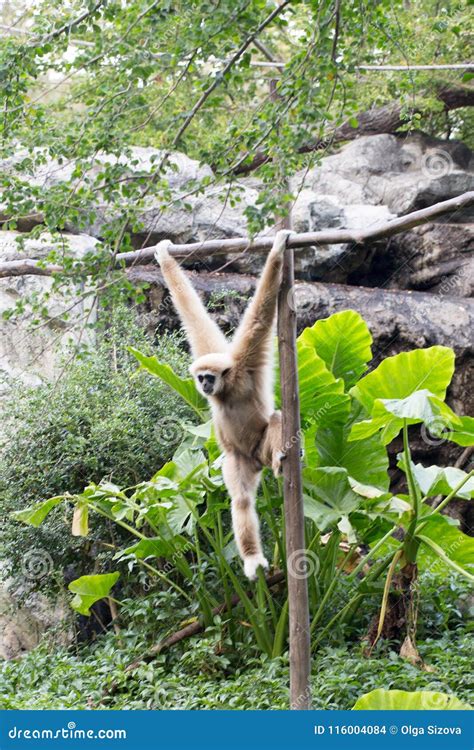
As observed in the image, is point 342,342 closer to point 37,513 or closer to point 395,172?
point 37,513

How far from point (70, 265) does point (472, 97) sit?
882 centimetres

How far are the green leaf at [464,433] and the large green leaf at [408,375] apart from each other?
0.27m

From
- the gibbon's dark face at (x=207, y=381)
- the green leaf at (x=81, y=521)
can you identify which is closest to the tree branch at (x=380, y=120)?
the green leaf at (x=81, y=521)

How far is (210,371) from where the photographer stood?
15.9 feet

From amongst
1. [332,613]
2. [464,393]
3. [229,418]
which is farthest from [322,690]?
[464,393]

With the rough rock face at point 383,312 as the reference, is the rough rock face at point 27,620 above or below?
below

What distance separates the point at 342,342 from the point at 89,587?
289 centimetres

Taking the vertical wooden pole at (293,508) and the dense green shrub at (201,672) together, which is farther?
the dense green shrub at (201,672)

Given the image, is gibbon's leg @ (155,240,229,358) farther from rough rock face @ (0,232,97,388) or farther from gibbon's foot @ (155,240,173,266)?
rough rock face @ (0,232,97,388)

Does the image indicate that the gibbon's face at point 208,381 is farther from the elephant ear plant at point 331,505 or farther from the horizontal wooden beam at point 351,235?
the elephant ear plant at point 331,505

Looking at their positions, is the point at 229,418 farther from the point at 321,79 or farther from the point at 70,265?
the point at 321,79

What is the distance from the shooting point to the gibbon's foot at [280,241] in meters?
4.30

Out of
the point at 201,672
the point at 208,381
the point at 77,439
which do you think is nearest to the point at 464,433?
the point at 208,381

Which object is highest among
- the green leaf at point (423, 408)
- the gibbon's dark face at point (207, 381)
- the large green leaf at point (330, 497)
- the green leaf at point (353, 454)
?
the gibbon's dark face at point (207, 381)
